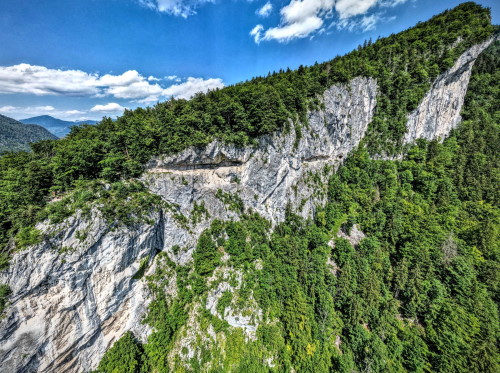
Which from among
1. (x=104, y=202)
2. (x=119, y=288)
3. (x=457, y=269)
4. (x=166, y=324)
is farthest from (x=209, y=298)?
(x=457, y=269)

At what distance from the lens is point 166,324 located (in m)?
28.0

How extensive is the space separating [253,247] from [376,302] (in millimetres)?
24538

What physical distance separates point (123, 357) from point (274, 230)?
1156 inches

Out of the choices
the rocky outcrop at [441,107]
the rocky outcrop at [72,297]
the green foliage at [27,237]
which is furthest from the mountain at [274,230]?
the rocky outcrop at [441,107]

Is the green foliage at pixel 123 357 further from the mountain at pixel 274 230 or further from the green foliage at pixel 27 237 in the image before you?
the green foliage at pixel 27 237

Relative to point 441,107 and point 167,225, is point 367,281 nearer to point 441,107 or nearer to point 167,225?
point 167,225

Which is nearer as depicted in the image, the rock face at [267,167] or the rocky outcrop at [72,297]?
the rocky outcrop at [72,297]

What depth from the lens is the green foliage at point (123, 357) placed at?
936 inches

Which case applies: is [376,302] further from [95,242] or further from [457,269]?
[95,242]

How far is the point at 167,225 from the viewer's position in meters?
30.6

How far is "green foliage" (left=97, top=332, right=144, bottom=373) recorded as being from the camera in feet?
78.0

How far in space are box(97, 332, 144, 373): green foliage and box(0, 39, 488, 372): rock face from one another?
84 centimetres

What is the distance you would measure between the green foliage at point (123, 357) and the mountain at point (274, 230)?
20cm

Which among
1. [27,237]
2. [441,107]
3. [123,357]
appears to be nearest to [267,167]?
[27,237]
